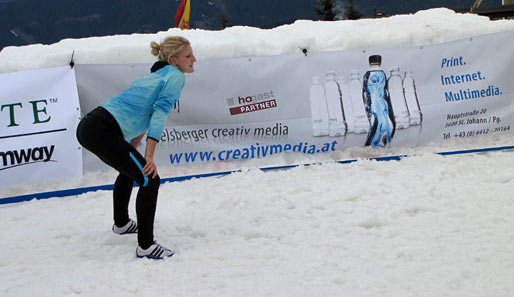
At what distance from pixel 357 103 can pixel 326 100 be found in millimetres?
419

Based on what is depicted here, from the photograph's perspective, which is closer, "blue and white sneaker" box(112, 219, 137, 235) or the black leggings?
the black leggings

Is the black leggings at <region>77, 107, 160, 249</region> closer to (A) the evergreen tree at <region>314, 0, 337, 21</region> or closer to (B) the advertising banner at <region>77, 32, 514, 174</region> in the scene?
(B) the advertising banner at <region>77, 32, 514, 174</region>

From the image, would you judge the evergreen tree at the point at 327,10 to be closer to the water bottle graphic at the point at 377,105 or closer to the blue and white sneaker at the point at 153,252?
the water bottle graphic at the point at 377,105

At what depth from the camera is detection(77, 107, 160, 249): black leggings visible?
2.82 m

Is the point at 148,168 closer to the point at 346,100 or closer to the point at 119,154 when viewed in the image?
the point at 119,154

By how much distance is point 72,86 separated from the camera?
17.0 feet

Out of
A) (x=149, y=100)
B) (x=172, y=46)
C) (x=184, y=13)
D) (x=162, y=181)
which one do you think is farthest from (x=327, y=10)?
(x=149, y=100)

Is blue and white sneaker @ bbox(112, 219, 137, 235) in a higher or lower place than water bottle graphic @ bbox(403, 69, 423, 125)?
lower

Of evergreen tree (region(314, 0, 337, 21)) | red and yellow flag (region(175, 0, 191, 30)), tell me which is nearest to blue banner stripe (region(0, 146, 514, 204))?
red and yellow flag (region(175, 0, 191, 30))

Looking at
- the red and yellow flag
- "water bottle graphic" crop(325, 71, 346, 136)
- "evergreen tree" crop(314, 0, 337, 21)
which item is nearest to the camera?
"water bottle graphic" crop(325, 71, 346, 136)

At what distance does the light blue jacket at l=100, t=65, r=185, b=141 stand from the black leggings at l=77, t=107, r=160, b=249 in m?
0.07

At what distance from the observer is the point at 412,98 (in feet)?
19.4

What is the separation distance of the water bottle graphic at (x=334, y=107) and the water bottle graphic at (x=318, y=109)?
53 millimetres

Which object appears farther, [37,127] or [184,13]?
[184,13]
